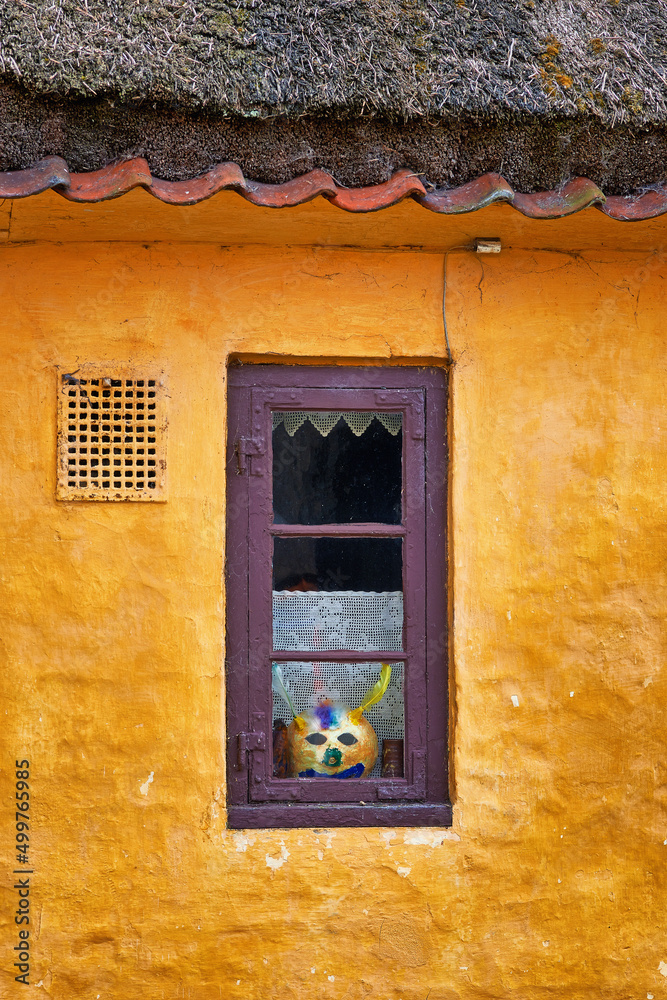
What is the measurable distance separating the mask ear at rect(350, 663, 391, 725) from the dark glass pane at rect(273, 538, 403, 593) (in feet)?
0.97

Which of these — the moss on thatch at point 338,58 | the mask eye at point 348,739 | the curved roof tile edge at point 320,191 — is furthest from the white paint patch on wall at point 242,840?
the moss on thatch at point 338,58

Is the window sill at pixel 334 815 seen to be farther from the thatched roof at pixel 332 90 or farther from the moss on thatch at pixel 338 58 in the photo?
the moss on thatch at pixel 338 58

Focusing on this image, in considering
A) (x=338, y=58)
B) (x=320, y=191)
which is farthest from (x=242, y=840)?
(x=338, y=58)

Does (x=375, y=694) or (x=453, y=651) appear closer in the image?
(x=453, y=651)

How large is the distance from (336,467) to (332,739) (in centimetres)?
99

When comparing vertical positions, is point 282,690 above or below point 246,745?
above

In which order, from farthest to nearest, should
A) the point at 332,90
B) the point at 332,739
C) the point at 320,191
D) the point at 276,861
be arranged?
the point at 332,739 < the point at 276,861 < the point at 332,90 < the point at 320,191

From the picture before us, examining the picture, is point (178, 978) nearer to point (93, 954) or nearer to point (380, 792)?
point (93, 954)

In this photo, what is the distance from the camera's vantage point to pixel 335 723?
345 cm

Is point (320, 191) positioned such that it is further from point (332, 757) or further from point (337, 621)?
point (332, 757)

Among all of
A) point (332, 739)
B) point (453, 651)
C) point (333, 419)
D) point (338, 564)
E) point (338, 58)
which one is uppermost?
point (338, 58)

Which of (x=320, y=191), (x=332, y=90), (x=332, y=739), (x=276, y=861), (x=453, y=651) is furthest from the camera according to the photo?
(x=332, y=739)

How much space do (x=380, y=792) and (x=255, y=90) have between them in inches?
92.7

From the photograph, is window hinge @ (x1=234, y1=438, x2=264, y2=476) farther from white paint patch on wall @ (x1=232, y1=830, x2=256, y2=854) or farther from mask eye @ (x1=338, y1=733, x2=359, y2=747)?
white paint patch on wall @ (x1=232, y1=830, x2=256, y2=854)
